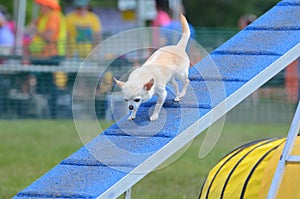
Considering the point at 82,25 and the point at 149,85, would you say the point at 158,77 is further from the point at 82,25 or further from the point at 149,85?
the point at 82,25

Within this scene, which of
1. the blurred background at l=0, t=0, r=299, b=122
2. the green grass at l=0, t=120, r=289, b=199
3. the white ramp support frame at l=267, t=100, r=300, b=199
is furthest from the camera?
the blurred background at l=0, t=0, r=299, b=122

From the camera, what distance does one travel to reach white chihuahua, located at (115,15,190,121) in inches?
161

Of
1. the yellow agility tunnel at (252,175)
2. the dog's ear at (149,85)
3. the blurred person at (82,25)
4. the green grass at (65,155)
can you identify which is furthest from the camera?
the blurred person at (82,25)

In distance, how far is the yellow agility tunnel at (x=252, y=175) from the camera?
13.8 ft

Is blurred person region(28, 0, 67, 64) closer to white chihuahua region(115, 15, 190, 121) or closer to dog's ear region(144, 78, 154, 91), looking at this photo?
white chihuahua region(115, 15, 190, 121)

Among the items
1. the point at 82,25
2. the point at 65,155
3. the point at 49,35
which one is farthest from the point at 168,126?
the point at 82,25

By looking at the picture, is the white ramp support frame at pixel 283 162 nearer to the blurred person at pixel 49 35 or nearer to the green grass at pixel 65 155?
the green grass at pixel 65 155

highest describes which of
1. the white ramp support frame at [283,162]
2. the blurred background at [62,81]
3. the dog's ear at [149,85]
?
the blurred background at [62,81]

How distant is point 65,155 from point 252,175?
152 inches

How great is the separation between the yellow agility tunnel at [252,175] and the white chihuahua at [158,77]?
566mm

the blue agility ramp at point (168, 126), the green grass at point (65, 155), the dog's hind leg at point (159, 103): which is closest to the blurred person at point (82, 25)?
the green grass at point (65, 155)

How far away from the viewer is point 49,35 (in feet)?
38.8

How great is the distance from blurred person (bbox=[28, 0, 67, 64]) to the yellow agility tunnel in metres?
6.33

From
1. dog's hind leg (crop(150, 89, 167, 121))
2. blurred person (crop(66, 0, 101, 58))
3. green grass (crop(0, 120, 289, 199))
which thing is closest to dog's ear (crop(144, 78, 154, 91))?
dog's hind leg (crop(150, 89, 167, 121))
